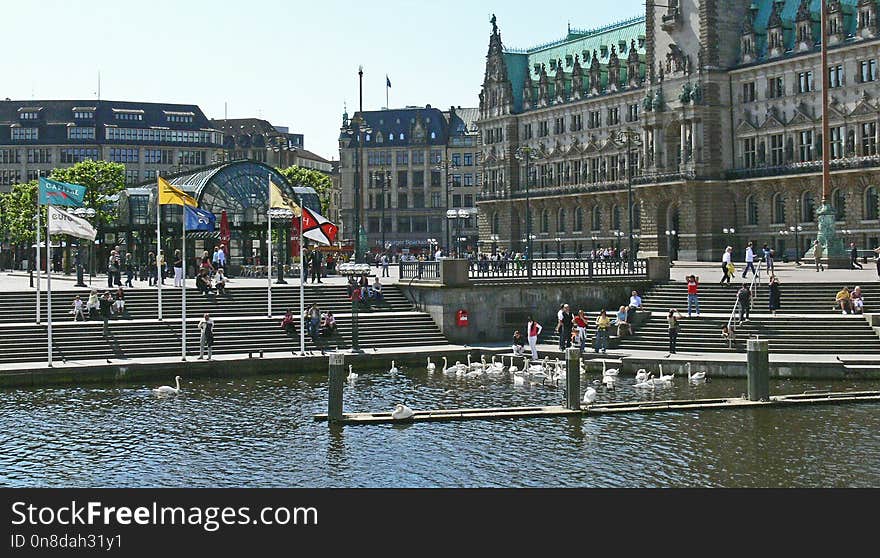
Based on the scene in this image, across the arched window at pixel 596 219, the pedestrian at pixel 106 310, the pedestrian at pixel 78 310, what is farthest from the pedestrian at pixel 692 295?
the arched window at pixel 596 219

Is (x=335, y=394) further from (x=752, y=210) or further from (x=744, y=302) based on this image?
(x=752, y=210)

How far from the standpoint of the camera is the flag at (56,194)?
49.1 m

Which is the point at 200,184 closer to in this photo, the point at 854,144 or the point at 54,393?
the point at 54,393

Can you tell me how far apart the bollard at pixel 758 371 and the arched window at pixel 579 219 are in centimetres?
9977

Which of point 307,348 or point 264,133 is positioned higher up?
point 264,133

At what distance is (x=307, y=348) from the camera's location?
174ft

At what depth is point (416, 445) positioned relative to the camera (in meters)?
33.1

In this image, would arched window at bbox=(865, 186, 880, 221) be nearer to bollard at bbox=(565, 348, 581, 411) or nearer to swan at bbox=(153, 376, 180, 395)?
bollard at bbox=(565, 348, 581, 411)

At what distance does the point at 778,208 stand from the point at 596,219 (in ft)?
103

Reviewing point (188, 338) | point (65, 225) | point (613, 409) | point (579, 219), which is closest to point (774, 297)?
point (613, 409)

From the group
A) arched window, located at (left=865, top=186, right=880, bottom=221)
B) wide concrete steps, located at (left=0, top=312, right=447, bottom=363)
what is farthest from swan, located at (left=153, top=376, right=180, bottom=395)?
arched window, located at (left=865, top=186, right=880, bottom=221)

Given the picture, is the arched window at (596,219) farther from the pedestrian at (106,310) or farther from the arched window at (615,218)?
the pedestrian at (106,310)
